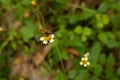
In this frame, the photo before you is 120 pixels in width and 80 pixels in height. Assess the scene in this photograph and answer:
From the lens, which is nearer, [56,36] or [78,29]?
[56,36]

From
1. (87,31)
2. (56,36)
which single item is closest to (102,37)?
(87,31)

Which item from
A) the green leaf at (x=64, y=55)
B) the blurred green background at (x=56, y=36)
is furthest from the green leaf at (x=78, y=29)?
the green leaf at (x=64, y=55)

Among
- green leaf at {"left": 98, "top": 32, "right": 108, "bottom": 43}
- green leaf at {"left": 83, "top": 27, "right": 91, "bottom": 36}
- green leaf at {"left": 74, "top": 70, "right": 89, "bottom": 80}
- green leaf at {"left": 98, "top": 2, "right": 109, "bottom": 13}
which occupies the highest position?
green leaf at {"left": 98, "top": 2, "right": 109, "bottom": 13}

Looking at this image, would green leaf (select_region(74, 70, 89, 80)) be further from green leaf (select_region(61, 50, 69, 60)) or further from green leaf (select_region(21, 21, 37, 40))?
green leaf (select_region(21, 21, 37, 40))

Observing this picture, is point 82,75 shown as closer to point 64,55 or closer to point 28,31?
point 64,55

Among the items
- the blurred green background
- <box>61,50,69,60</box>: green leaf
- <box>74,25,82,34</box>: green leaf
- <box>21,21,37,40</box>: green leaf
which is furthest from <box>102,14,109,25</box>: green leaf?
<box>21,21,37,40</box>: green leaf

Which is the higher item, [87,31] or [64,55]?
[87,31]

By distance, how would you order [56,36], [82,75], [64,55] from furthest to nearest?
[56,36] < [64,55] < [82,75]

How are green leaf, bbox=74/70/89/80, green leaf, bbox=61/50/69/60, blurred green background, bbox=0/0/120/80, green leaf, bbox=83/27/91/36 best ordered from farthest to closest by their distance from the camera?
green leaf, bbox=83/27/91/36
blurred green background, bbox=0/0/120/80
green leaf, bbox=61/50/69/60
green leaf, bbox=74/70/89/80
